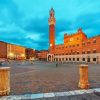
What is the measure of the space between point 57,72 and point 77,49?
53.5 metres

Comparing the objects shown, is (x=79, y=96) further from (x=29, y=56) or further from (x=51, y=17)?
(x=29, y=56)

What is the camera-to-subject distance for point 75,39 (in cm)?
7138

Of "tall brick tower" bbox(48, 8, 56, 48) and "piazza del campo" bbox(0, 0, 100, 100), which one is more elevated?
"tall brick tower" bbox(48, 8, 56, 48)

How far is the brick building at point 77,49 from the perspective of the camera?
5747 centimetres

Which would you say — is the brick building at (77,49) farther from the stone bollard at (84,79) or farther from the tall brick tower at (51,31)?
the stone bollard at (84,79)

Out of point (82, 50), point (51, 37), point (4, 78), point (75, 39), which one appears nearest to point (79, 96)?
point (4, 78)

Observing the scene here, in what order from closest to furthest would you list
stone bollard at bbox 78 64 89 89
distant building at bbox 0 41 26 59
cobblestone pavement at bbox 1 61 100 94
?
cobblestone pavement at bbox 1 61 100 94 < stone bollard at bbox 78 64 89 89 < distant building at bbox 0 41 26 59

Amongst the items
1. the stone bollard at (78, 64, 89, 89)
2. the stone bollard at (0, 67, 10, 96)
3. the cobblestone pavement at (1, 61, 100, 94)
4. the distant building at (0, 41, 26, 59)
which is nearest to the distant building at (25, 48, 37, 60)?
the distant building at (0, 41, 26, 59)

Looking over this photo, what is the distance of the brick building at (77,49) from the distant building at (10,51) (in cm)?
4977

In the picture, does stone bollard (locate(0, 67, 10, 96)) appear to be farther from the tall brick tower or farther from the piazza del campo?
the tall brick tower

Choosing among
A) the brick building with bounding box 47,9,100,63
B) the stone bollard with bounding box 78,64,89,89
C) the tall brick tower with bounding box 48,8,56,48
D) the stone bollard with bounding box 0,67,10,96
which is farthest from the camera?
the tall brick tower with bounding box 48,8,56,48

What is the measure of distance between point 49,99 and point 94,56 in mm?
55212

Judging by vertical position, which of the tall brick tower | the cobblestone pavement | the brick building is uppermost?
the tall brick tower

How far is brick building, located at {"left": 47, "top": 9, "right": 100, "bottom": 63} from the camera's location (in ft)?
189
